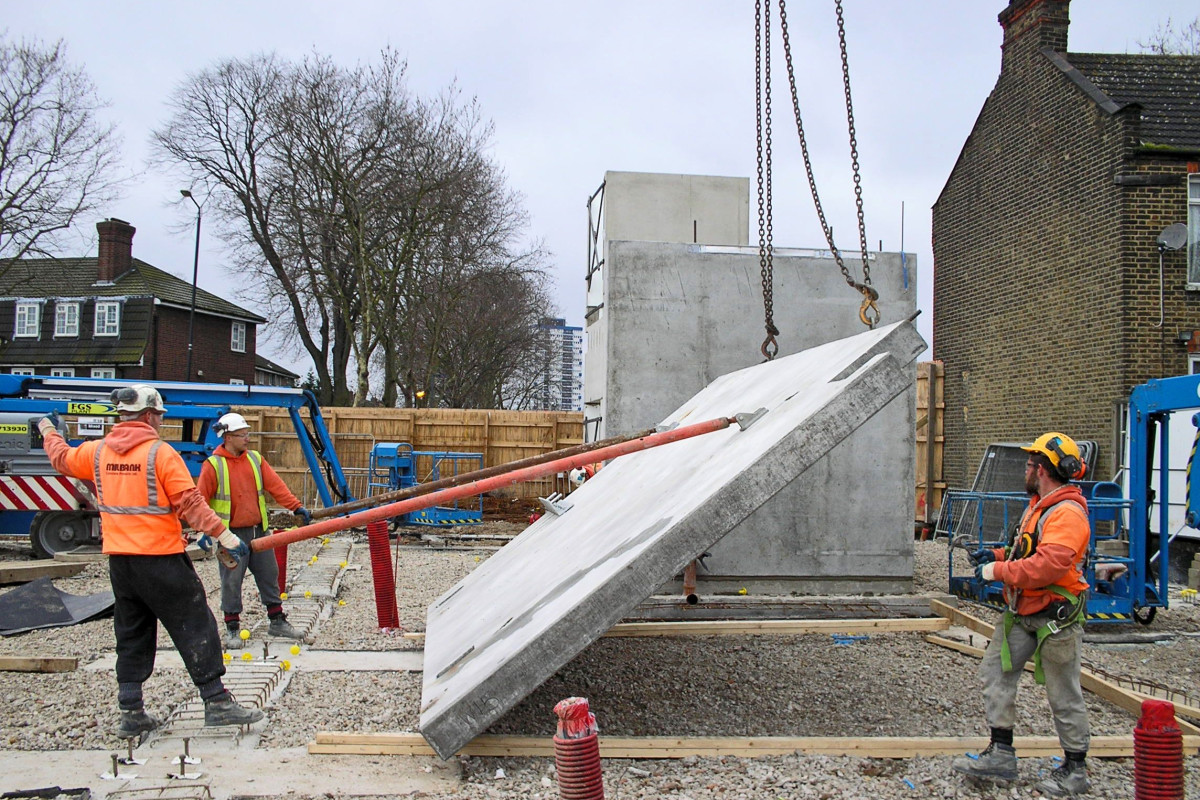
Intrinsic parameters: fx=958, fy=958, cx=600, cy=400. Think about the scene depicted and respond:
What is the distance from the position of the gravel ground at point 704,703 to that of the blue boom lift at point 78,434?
5311mm

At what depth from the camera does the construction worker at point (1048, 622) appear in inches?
180

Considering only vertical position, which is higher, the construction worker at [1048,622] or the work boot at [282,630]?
the construction worker at [1048,622]

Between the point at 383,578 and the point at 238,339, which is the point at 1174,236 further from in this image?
the point at 238,339

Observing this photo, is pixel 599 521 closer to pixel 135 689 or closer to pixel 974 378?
pixel 135 689

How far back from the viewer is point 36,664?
6.57 m

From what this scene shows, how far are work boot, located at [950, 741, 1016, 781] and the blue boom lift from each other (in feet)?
33.0

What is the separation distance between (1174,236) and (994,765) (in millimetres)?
12986

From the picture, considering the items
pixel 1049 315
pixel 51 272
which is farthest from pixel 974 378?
pixel 51 272

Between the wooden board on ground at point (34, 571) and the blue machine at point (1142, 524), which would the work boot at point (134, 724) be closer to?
the wooden board on ground at point (34, 571)

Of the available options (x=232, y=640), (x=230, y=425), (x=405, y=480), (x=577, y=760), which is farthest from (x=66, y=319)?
(x=577, y=760)

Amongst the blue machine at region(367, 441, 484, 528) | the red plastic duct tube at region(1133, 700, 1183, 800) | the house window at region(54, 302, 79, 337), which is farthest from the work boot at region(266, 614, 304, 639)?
the house window at region(54, 302, 79, 337)

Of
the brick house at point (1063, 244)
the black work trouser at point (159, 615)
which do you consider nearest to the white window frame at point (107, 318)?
the brick house at point (1063, 244)

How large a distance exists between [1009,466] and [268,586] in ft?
45.7

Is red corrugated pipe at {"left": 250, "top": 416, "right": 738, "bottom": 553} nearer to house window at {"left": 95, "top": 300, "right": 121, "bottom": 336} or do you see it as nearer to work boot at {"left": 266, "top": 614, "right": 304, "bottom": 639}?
work boot at {"left": 266, "top": 614, "right": 304, "bottom": 639}
